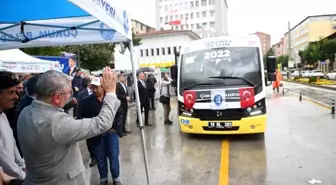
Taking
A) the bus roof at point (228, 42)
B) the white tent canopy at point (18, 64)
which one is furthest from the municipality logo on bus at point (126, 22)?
the white tent canopy at point (18, 64)

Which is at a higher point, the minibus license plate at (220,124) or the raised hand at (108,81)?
the raised hand at (108,81)

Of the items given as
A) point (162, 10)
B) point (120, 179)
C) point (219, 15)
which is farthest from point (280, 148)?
point (162, 10)

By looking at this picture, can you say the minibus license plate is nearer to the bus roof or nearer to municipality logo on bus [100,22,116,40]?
the bus roof

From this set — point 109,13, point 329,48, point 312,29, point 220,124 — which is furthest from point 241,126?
point 312,29

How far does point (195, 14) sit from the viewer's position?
333 ft

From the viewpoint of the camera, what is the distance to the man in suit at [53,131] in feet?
7.81

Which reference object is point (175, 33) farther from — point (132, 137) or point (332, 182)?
point (332, 182)

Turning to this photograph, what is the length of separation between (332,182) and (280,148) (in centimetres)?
225

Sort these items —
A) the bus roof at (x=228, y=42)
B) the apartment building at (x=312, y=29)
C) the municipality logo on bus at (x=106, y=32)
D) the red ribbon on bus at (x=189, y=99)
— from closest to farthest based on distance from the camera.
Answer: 1. the municipality logo on bus at (x=106, y=32)
2. the red ribbon on bus at (x=189, y=99)
3. the bus roof at (x=228, y=42)
4. the apartment building at (x=312, y=29)

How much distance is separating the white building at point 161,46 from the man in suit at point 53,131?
62.3 m

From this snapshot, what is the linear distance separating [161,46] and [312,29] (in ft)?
206

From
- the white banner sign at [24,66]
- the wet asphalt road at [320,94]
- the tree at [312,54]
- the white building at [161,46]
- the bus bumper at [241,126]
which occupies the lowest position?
the wet asphalt road at [320,94]

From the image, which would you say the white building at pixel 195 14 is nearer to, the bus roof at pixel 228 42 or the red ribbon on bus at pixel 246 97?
the bus roof at pixel 228 42

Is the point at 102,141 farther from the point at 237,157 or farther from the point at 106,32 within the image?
the point at 237,157
